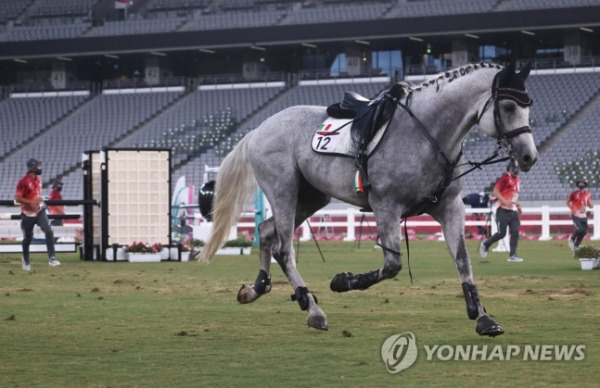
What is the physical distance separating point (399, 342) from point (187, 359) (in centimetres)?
179

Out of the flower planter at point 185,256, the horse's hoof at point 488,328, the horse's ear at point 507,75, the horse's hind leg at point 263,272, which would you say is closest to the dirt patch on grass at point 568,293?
the horse's hind leg at point 263,272

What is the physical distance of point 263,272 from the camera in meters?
11.3

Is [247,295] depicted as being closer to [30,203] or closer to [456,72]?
[456,72]

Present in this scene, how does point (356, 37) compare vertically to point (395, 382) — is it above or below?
above

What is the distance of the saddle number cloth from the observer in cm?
1035

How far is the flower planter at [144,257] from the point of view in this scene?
2375 cm

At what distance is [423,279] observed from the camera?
56.4 feet

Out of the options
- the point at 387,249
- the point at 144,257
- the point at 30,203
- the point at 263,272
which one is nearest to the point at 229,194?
the point at 263,272

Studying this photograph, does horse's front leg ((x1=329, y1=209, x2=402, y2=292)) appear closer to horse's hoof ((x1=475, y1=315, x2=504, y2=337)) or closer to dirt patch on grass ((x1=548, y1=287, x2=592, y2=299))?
horse's hoof ((x1=475, y1=315, x2=504, y2=337))

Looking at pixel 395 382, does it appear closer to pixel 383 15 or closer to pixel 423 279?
pixel 423 279

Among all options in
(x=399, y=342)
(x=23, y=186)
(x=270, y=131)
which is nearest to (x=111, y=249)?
(x=23, y=186)

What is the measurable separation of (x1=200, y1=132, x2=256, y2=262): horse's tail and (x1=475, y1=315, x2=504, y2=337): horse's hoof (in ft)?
12.8

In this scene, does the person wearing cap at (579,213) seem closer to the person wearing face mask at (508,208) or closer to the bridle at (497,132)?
the person wearing face mask at (508,208)

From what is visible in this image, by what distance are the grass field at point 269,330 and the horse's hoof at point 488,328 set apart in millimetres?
84
